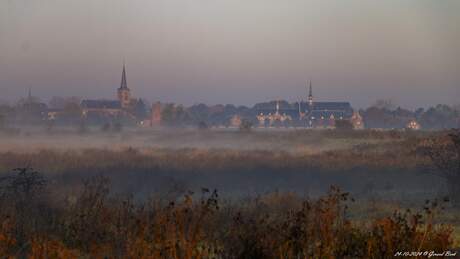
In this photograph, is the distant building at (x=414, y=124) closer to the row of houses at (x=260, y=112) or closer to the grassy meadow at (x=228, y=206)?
the row of houses at (x=260, y=112)

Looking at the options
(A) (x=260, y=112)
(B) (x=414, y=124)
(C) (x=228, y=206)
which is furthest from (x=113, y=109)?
(C) (x=228, y=206)

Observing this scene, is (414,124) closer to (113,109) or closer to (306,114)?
(306,114)

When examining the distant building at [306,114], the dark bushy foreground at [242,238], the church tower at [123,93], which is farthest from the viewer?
the church tower at [123,93]

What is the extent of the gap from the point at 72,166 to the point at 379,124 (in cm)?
12676

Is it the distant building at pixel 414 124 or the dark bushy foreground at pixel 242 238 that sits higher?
the distant building at pixel 414 124

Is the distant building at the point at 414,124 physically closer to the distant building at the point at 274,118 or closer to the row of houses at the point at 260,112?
the row of houses at the point at 260,112

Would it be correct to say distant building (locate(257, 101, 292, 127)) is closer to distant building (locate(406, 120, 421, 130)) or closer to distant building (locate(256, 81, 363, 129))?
distant building (locate(256, 81, 363, 129))

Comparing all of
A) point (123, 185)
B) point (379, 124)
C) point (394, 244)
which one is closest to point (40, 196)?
point (123, 185)

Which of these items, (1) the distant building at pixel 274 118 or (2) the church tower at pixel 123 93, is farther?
(2) the church tower at pixel 123 93

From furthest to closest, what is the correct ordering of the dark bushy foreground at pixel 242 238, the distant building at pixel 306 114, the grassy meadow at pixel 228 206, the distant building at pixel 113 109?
the distant building at pixel 306 114 < the distant building at pixel 113 109 < the grassy meadow at pixel 228 206 < the dark bushy foreground at pixel 242 238

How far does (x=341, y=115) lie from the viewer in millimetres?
169000

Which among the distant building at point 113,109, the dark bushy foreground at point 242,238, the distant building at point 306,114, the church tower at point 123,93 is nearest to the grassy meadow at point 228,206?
the dark bushy foreground at point 242,238

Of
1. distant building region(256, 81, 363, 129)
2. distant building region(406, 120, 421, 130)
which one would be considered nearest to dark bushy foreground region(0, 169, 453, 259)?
distant building region(406, 120, 421, 130)

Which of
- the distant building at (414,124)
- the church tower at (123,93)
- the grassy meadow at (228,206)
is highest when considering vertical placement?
the church tower at (123,93)
